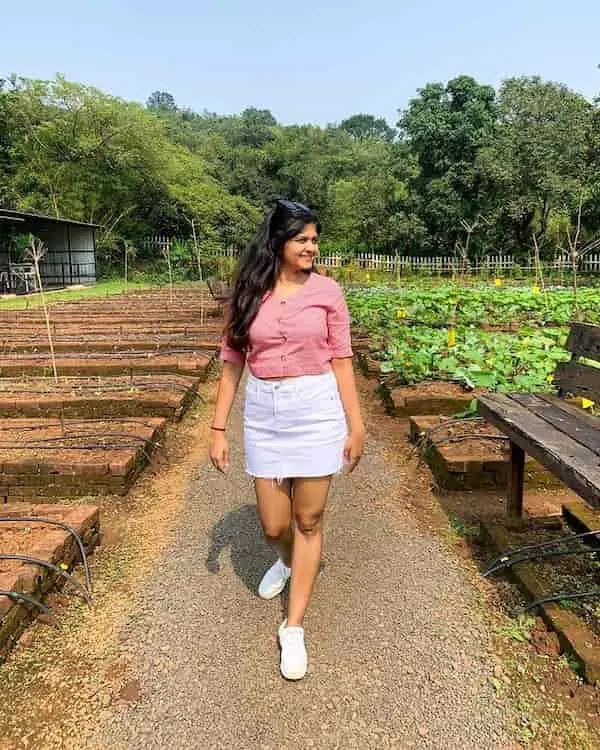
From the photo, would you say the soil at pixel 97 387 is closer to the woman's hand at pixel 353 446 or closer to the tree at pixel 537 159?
the woman's hand at pixel 353 446

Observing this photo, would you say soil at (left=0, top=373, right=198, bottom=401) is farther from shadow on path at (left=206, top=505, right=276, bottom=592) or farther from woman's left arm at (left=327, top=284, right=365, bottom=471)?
woman's left arm at (left=327, top=284, right=365, bottom=471)

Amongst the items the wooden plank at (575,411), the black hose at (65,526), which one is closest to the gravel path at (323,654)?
the black hose at (65,526)

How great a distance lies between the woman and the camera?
1919 mm

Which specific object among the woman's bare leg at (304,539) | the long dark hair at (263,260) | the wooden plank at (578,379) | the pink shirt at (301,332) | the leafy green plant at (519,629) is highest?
the long dark hair at (263,260)

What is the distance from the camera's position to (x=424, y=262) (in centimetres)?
2431

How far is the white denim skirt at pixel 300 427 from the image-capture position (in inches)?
75.5

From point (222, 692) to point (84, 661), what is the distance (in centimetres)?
50

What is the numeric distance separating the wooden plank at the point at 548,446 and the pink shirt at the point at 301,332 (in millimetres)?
863

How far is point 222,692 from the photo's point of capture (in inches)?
72.7

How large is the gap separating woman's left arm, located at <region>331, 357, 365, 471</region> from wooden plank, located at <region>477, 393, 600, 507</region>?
711 mm

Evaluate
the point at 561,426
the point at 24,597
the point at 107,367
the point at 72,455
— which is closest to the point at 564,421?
the point at 561,426

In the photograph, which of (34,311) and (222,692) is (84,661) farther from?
(34,311)

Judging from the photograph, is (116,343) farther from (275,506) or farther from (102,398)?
(275,506)

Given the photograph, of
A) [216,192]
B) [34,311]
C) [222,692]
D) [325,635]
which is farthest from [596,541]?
[216,192]
